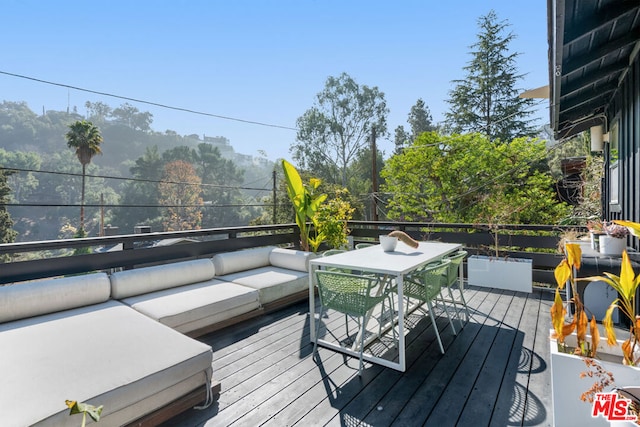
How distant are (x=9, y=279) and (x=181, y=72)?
20949 millimetres

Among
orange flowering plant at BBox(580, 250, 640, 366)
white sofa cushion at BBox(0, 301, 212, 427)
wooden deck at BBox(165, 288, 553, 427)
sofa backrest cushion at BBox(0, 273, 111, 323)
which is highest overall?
orange flowering plant at BBox(580, 250, 640, 366)

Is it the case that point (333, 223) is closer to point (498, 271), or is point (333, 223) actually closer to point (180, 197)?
point (498, 271)

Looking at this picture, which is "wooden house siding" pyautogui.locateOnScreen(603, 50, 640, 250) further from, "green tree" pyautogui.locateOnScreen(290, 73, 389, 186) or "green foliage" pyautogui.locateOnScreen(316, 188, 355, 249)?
"green tree" pyautogui.locateOnScreen(290, 73, 389, 186)

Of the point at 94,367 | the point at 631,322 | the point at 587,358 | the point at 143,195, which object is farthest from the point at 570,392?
the point at 143,195

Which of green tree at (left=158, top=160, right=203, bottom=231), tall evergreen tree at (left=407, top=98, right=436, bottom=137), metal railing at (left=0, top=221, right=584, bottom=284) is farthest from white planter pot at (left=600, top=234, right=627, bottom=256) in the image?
green tree at (left=158, top=160, right=203, bottom=231)

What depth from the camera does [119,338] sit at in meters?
2.06

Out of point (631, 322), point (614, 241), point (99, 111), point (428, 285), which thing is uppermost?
point (99, 111)

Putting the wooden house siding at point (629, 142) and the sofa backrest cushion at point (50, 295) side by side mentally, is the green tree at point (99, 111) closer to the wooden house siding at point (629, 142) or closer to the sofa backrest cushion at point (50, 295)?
the sofa backrest cushion at point (50, 295)

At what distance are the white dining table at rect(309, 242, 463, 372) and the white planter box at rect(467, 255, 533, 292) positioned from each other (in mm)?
1488

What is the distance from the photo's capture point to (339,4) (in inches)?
350

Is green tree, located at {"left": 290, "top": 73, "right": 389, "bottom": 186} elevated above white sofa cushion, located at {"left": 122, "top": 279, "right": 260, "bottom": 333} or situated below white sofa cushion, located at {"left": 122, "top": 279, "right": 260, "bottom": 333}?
above

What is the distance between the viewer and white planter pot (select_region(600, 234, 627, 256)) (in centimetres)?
290

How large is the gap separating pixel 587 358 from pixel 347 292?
4.63 ft

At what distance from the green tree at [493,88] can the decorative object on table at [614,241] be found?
1557 cm
